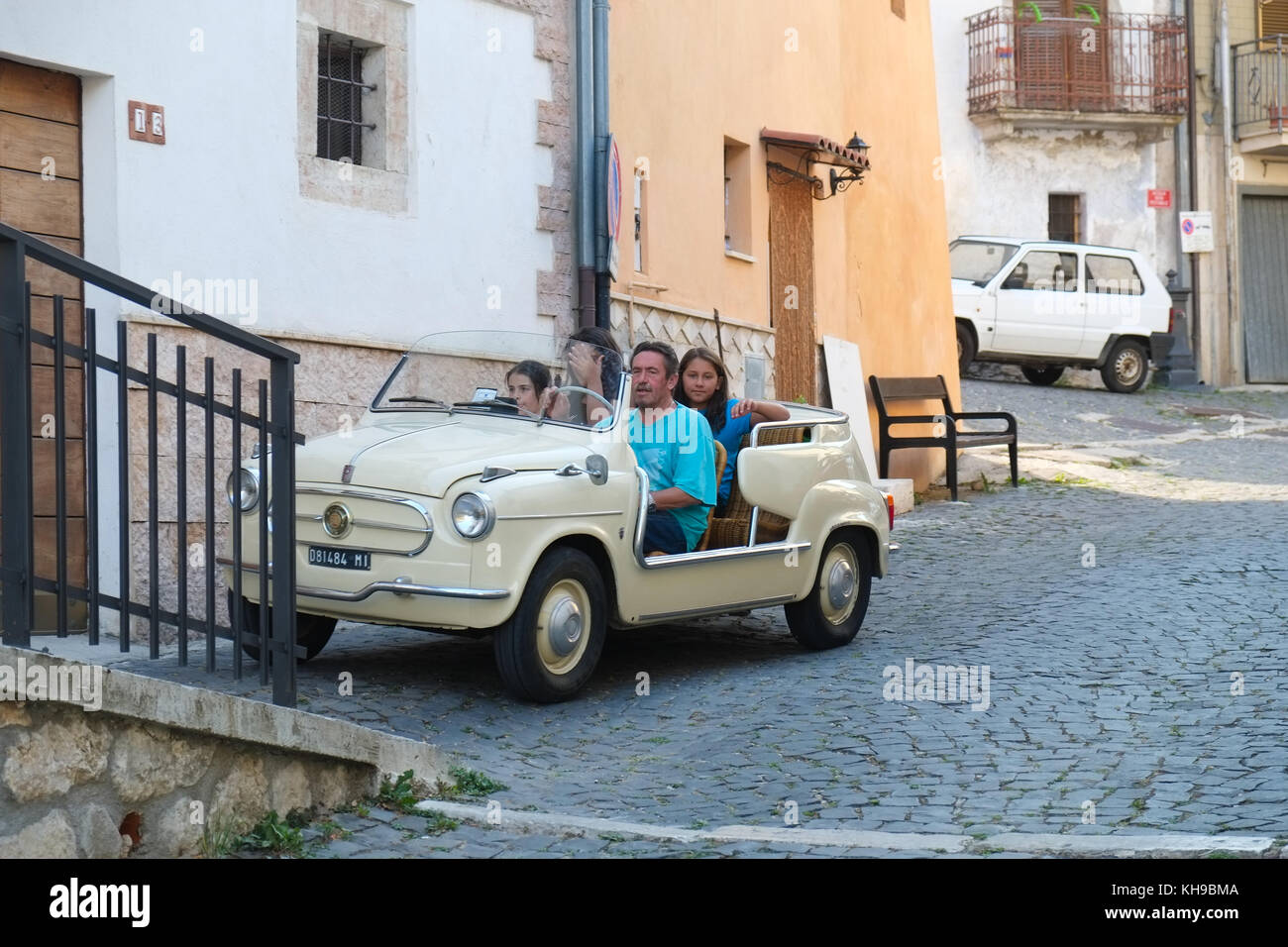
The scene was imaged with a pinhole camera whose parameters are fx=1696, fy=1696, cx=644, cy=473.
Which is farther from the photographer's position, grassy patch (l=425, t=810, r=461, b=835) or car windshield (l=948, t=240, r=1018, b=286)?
car windshield (l=948, t=240, r=1018, b=286)

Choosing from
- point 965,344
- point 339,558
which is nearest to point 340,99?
point 339,558

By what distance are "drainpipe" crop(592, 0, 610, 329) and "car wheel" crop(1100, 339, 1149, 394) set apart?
1423 centimetres

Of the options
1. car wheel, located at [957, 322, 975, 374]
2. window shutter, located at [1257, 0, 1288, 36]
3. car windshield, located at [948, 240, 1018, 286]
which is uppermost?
window shutter, located at [1257, 0, 1288, 36]

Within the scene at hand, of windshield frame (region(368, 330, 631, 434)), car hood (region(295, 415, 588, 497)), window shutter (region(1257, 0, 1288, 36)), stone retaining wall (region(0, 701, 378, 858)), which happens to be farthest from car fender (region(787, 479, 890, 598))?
A: window shutter (region(1257, 0, 1288, 36))

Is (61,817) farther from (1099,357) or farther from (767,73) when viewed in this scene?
(1099,357)

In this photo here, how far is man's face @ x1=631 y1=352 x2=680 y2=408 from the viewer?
8312mm

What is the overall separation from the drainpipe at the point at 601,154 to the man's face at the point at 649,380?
159 inches

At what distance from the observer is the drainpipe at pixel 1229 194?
2941 cm

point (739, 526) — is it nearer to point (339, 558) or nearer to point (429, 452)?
point (429, 452)

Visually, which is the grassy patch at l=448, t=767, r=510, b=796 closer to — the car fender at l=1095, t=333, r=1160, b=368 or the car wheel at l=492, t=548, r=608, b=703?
the car wheel at l=492, t=548, r=608, b=703

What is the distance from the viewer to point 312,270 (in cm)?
1016

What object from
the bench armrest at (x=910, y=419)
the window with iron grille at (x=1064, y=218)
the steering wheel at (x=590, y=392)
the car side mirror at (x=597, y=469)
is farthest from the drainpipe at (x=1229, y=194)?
the car side mirror at (x=597, y=469)

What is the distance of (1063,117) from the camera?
2867 centimetres

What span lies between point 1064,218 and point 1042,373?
494 centimetres
